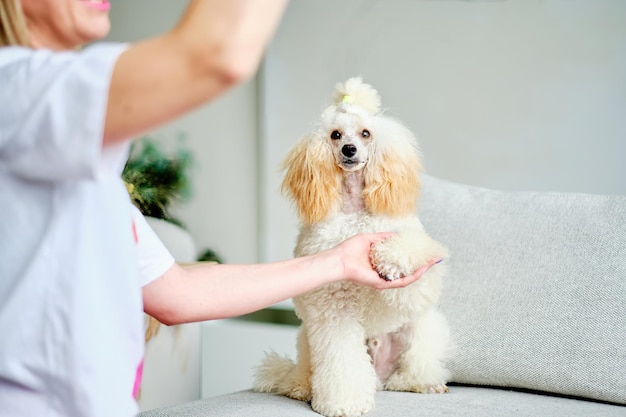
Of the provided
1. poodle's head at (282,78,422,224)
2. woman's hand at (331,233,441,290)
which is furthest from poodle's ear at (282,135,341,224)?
woman's hand at (331,233,441,290)

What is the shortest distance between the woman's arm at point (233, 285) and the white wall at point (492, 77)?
105cm

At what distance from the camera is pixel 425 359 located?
5.39 feet

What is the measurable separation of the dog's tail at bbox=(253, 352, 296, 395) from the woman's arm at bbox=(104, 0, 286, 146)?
1148mm

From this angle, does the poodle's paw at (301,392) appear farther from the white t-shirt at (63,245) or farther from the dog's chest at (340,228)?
the white t-shirt at (63,245)

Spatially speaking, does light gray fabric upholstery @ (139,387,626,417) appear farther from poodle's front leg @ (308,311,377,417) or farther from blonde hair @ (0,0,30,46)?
blonde hair @ (0,0,30,46)

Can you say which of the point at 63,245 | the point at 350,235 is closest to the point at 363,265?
the point at 350,235

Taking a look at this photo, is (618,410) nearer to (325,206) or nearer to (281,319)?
(325,206)

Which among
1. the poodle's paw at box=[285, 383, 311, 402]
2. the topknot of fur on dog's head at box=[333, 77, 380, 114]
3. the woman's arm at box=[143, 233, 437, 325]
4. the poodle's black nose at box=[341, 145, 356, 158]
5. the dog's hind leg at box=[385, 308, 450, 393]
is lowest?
the poodle's paw at box=[285, 383, 311, 402]

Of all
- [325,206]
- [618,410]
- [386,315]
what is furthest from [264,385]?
[618,410]

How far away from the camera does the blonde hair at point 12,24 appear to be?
2.48 feet

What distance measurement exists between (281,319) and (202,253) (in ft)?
1.69

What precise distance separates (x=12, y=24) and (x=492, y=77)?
209 cm

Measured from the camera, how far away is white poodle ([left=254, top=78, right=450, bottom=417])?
5.07 ft

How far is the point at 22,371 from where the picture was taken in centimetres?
69
